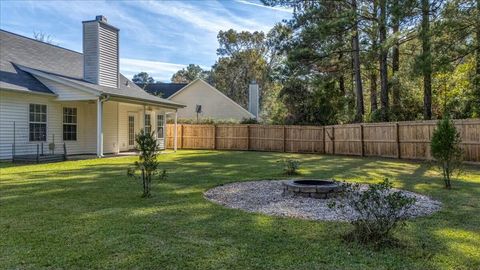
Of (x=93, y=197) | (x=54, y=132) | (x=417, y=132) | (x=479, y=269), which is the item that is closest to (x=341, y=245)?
(x=479, y=269)

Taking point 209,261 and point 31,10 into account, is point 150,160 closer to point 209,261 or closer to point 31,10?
point 209,261

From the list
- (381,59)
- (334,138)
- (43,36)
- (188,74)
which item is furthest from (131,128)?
(188,74)

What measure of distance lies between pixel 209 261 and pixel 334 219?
2.47m

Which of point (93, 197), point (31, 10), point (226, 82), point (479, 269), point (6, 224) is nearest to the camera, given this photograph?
point (479, 269)

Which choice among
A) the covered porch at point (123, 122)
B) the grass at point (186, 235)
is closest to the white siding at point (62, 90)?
the covered porch at point (123, 122)

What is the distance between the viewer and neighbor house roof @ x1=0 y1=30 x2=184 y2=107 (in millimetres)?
13918

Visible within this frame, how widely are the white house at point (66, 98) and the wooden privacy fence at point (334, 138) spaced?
478cm

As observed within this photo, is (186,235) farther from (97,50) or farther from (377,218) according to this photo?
A: (97,50)

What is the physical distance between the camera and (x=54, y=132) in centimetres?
1512

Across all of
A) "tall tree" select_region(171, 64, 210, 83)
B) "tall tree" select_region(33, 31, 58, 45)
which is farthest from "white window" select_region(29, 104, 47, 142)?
"tall tree" select_region(171, 64, 210, 83)

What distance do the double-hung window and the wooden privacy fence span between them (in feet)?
28.2

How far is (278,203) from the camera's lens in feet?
21.8

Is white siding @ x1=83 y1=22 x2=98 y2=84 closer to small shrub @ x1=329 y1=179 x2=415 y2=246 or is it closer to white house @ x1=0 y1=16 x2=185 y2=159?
white house @ x1=0 y1=16 x2=185 y2=159

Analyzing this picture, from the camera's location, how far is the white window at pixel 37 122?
1417 centimetres
